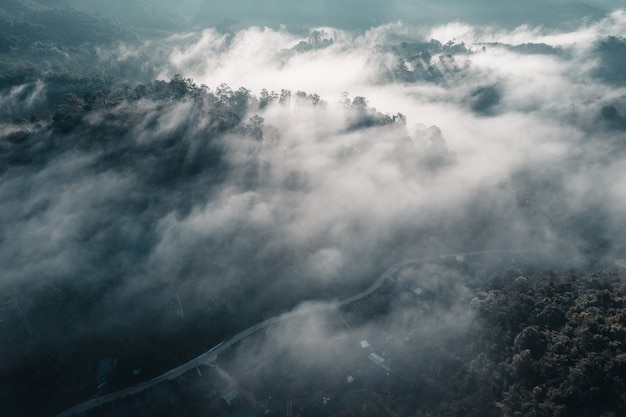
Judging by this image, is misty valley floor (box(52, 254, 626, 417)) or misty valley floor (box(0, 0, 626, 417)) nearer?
misty valley floor (box(52, 254, 626, 417))

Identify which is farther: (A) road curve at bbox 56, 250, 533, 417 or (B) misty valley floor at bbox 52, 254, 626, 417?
(A) road curve at bbox 56, 250, 533, 417

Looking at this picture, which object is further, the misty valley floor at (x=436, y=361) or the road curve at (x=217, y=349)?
the road curve at (x=217, y=349)

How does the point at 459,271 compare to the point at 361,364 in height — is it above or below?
above

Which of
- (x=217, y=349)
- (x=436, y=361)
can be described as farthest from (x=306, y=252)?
(x=436, y=361)

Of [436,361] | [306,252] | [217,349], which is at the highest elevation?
[306,252]

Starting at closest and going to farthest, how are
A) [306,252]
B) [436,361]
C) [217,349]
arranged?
[436,361], [217,349], [306,252]

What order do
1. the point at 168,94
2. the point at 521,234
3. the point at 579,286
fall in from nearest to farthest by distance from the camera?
the point at 579,286
the point at 521,234
the point at 168,94

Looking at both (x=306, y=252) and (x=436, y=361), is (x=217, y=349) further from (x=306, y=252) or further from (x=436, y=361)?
(x=436, y=361)

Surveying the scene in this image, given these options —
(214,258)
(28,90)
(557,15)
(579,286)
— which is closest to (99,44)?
(28,90)

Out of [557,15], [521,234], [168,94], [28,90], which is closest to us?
[521,234]

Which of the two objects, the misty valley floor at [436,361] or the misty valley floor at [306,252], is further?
the misty valley floor at [306,252]

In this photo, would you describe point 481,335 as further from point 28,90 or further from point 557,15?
point 557,15
